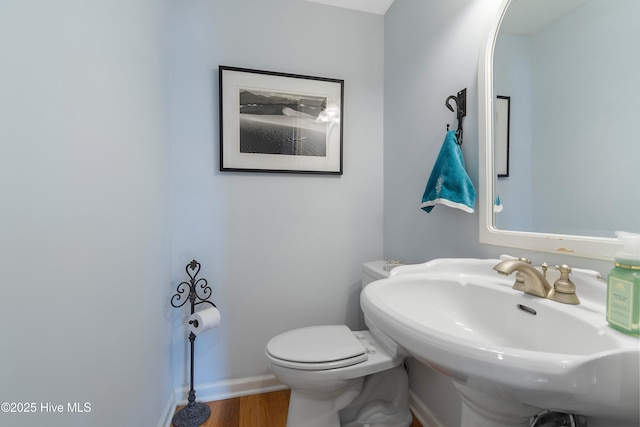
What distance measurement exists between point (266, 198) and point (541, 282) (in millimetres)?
1234

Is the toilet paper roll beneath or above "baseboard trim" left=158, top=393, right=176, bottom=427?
above

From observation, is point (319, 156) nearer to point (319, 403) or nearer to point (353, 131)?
point (353, 131)

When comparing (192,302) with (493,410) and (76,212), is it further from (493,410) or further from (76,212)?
(493,410)

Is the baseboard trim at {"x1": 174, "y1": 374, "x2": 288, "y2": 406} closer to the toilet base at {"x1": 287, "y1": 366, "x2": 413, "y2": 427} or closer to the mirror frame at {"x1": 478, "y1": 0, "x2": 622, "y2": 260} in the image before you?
the toilet base at {"x1": 287, "y1": 366, "x2": 413, "y2": 427}

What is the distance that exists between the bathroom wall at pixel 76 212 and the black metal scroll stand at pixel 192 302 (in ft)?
0.87

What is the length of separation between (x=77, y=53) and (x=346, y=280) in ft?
4.84

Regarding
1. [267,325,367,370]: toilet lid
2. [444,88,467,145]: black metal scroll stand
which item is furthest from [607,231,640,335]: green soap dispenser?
[267,325,367,370]: toilet lid

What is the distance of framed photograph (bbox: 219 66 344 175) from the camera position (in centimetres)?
139

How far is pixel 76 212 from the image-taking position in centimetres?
59

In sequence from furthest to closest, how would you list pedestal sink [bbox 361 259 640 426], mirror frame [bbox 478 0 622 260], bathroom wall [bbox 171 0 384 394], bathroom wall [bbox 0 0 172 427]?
bathroom wall [bbox 171 0 384 394] → mirror frame [bbox 478 0 622 260] → bathroom wall [bbox 0 0 172 427] → pedestal sink [bbox 361 259 640 426]

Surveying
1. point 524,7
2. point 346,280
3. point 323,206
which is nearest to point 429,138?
point 524,7

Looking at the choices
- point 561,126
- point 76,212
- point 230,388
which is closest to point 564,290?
point 561,126

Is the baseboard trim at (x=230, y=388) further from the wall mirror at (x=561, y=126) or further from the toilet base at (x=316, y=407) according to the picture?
the wall mirror at (x=561, y=126)

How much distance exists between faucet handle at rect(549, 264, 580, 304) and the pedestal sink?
0.07 ft
